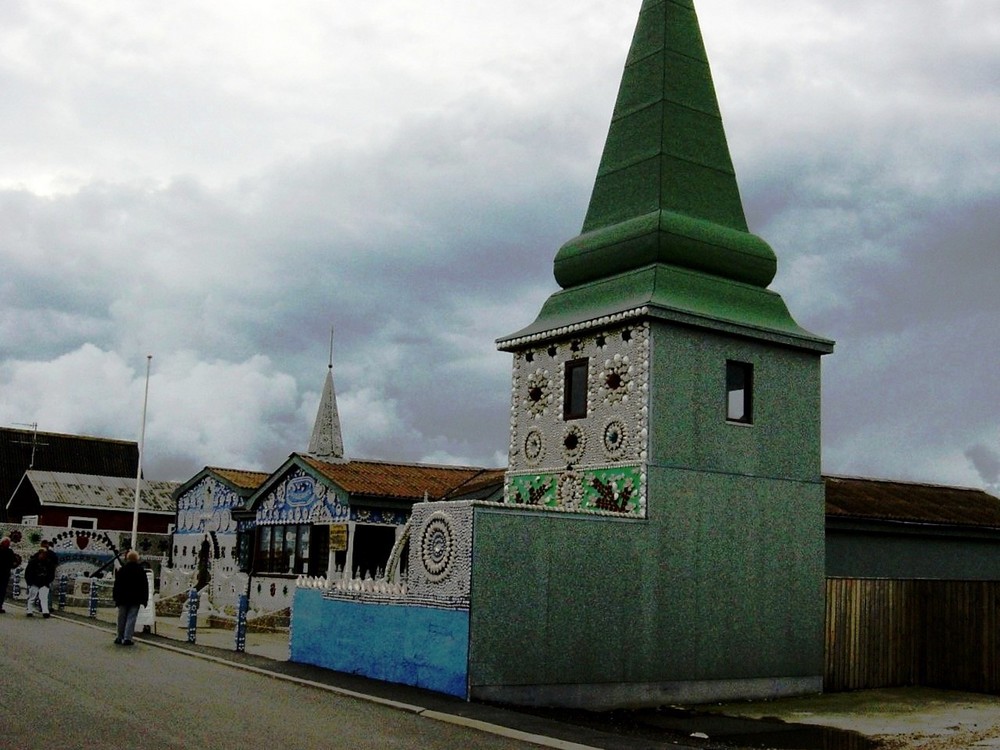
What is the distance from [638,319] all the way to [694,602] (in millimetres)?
4216

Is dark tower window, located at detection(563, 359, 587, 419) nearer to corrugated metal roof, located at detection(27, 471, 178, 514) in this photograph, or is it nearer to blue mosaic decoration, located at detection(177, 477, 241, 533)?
blue mosaic decoration, located at detection(177, 477, 241, 533)

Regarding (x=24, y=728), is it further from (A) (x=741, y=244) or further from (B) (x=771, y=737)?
(A) (x=741, y=244)

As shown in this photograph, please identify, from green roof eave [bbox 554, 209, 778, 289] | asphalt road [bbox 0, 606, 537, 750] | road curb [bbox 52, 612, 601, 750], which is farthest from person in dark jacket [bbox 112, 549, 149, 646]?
green roof eave [bbox 554, 209, 778, 289]

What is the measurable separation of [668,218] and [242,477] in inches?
759

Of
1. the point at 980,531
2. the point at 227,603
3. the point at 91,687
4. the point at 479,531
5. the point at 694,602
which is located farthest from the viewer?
→ the point at 227,603

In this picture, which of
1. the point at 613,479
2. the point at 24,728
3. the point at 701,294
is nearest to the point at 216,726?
the point at 24,728

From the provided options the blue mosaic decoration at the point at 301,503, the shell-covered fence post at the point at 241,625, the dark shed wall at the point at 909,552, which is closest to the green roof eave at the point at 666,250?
the dark shed wall at the point at 909,552

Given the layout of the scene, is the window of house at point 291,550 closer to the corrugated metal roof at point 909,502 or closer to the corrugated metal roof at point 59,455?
the corrugated metal roof at point 909,502

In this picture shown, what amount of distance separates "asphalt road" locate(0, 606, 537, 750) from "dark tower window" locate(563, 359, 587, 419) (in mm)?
5996

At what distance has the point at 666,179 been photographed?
18.2m

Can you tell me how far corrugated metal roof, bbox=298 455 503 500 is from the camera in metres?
26.6

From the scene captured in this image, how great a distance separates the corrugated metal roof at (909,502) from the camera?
74.1ft

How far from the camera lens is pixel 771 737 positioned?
13.5 metres

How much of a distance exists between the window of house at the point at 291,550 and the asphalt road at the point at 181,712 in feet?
33.0
